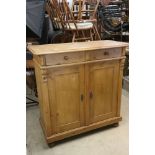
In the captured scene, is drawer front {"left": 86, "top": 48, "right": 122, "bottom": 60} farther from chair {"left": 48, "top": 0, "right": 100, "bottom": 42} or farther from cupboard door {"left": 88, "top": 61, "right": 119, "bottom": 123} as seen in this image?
chair {"left": 48, "top": 0, "right": 100, "bottom": 42}

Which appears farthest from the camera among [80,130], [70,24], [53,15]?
[53,15]

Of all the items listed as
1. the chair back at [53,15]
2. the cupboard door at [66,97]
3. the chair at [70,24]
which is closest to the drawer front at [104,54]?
the cupboard door at [66,97]

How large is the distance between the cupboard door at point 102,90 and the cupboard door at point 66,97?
0.36ft

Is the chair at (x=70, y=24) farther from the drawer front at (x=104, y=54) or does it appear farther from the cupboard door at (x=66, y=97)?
the cupboard door at (x=66, y=97)

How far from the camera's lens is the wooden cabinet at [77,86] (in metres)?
1.75

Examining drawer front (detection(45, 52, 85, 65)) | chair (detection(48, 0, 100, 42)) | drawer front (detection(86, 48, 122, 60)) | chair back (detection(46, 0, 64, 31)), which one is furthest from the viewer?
chair back (detection(46, 0, 64, 31))

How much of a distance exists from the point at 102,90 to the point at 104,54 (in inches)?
14.4

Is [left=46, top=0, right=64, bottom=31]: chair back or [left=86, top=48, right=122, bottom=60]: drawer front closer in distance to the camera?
[left=86, top=48, right=122, bottom=60]: drawer front

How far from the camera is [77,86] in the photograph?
1878mm

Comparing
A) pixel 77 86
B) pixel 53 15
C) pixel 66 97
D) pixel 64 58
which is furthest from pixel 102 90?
pixel 53 15

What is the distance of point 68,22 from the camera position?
3.05m

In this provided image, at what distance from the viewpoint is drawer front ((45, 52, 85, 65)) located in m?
1.69

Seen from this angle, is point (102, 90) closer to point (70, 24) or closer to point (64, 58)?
point (64, 58)

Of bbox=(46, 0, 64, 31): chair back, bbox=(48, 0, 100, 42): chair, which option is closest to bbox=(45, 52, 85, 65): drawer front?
bbox=(48, 0, 100, 42): chair
